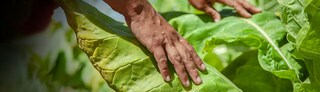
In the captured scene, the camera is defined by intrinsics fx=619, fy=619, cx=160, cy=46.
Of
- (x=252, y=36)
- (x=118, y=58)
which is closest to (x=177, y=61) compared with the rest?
(x=118, y=58)

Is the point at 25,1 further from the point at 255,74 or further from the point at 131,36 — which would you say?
the point at 255,74

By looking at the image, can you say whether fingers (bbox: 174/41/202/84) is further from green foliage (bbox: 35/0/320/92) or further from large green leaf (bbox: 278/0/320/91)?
large green leaf (bbox: 278/0/320/91)

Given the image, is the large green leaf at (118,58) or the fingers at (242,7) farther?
the fingers at (242,7)

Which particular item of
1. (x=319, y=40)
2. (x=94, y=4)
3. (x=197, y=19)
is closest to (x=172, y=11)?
(x=197, y=19)

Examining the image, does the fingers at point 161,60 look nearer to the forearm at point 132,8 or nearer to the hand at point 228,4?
the forearm at point 132,8

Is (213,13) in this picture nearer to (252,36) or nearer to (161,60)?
(252,36)

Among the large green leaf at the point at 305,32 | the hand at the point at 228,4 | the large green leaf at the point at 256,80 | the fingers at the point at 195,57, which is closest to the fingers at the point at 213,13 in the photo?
the hand at the point at 228,4
